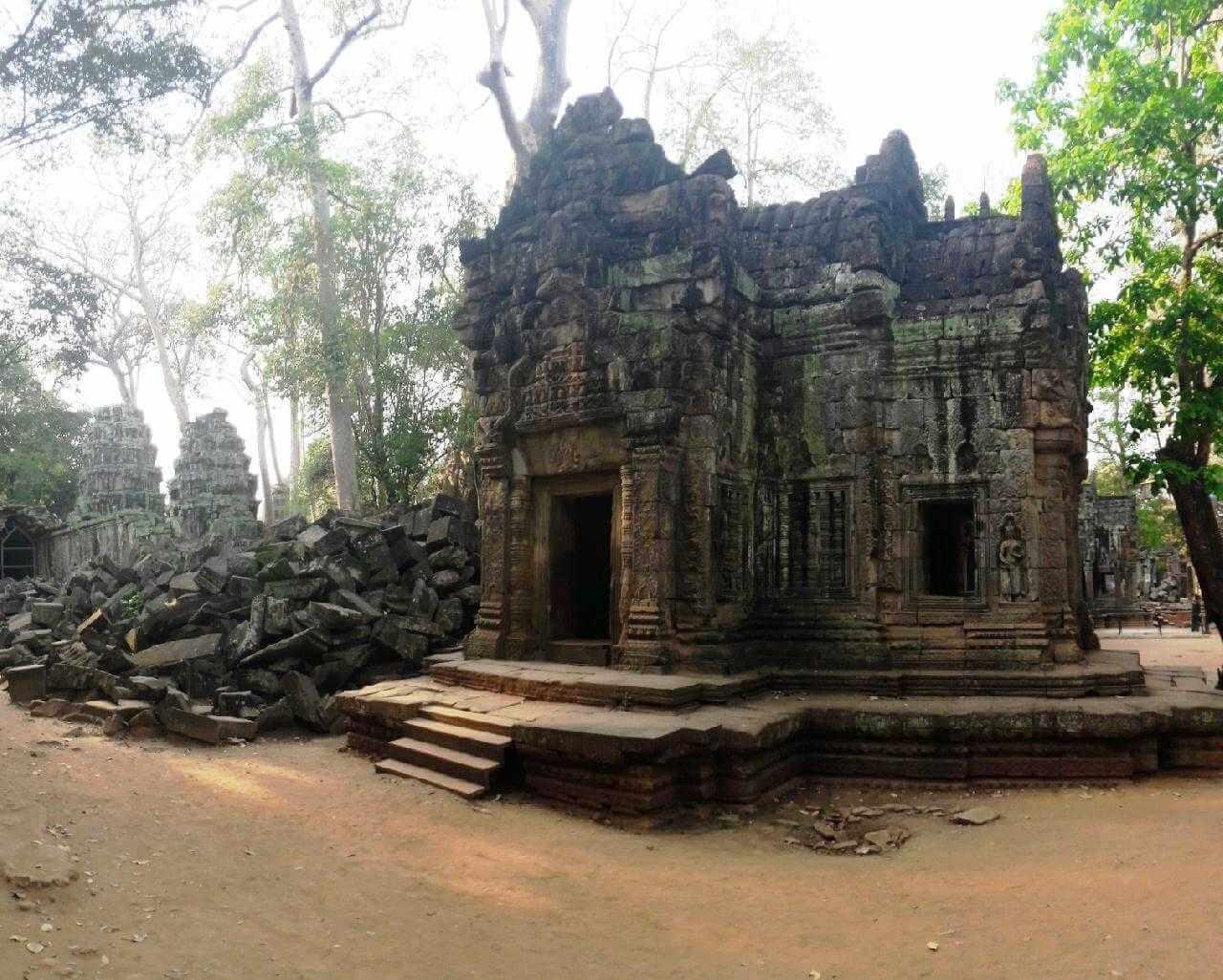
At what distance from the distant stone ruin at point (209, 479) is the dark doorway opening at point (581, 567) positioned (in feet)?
40.7

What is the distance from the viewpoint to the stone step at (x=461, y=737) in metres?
7.14

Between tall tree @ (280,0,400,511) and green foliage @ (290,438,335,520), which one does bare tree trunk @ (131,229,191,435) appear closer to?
green foliage @ (290,438,335,520)

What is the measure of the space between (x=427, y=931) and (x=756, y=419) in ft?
20.0

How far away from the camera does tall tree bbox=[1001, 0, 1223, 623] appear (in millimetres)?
10500

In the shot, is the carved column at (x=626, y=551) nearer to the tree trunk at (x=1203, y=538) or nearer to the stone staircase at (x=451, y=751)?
the stone staircase at (x=451, y=751)

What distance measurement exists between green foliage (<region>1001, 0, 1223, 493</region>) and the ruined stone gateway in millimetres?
2399

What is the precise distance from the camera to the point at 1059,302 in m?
8.80

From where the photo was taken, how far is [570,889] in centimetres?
528

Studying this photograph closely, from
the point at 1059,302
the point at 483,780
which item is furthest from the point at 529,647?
the point at 1059,302

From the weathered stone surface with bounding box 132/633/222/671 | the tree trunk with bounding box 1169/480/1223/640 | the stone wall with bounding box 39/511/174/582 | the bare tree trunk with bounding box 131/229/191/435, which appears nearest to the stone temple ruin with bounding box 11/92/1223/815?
the weathered stone surface with bounding box 132/633/222/671

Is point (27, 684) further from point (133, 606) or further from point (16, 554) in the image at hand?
point (16, 554)

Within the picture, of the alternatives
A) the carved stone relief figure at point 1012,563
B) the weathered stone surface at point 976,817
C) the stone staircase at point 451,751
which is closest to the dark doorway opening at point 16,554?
the stone staircase at point 451,751

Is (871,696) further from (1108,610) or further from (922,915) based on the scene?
(1108,610)

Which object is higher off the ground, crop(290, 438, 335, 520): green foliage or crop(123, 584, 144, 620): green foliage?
crop(290, 438, 335, 520): green foliage
